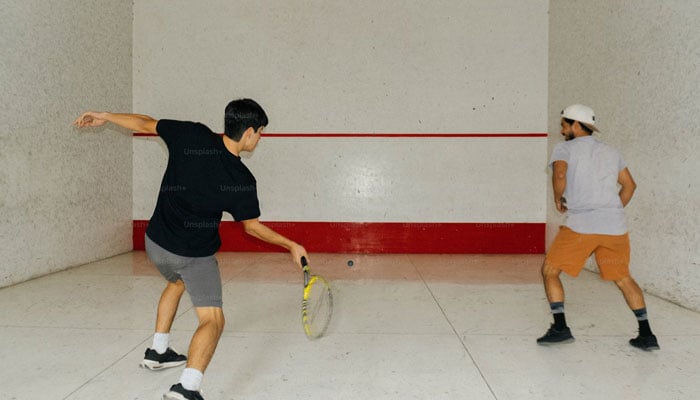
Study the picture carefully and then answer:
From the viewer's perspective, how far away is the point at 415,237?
578cm

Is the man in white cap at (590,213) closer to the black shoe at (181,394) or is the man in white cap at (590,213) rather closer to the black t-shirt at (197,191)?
the black t-shirt at (197,191)

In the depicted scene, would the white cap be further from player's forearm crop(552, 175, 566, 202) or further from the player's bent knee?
the player's bent knee

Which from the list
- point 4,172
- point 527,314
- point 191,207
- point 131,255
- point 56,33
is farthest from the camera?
point 131,255

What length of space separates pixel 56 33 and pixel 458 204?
4.29m

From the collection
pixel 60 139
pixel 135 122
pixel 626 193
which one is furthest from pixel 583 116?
pixel 60 139

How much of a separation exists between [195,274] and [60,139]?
3.37 meters

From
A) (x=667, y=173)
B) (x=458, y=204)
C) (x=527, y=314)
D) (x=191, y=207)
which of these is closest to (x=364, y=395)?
(x=191, y=207)

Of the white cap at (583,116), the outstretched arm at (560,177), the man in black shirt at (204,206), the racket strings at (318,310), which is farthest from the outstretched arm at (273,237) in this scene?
the white cap at (583,116)

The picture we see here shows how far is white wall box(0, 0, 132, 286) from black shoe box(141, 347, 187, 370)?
7.85ft

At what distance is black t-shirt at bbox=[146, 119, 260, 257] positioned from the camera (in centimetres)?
177

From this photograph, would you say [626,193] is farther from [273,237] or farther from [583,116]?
[273,237]

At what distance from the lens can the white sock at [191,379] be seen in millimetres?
1662

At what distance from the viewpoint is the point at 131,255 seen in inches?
216

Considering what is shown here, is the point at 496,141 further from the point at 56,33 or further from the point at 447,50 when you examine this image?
the point at 56,33
